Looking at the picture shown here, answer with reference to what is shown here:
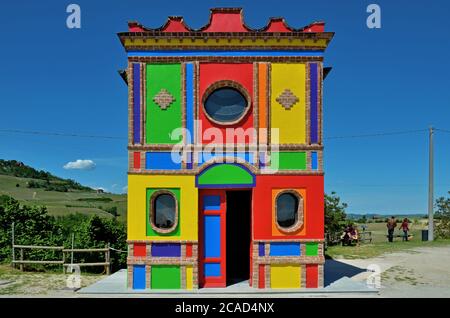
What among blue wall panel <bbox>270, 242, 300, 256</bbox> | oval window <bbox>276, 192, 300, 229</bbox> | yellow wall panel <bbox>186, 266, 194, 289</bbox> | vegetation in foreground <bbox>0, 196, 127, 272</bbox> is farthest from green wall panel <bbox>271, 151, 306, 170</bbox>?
vegetation in foreground <bbox>0, 196, 127, 272</bbox>

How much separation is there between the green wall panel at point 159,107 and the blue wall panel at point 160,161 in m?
0.35

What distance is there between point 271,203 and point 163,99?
13.7ft

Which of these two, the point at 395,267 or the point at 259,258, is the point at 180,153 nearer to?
the point at 259,258

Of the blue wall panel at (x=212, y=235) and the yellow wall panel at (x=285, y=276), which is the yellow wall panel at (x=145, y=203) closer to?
the blue wall panel at (x=212, y=235)

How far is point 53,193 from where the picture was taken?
66.9 m

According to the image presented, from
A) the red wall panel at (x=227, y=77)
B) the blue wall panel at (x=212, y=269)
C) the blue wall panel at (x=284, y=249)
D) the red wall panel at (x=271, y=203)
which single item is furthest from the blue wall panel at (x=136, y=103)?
the blue wall panel at (x=284, y=249)

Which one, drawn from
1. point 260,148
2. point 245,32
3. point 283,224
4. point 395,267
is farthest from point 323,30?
point 395,267

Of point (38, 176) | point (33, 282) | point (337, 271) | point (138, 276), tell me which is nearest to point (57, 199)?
point (38, 176)

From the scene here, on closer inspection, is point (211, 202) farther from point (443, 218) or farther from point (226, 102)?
point (443, 218)

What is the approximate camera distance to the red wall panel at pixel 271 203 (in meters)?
11.7

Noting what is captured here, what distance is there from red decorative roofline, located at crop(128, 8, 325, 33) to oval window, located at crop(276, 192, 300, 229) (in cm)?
463

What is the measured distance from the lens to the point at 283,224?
11883 mm

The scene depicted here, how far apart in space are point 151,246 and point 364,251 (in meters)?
14.0

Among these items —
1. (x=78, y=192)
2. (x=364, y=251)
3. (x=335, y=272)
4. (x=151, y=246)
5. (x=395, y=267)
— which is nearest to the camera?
(x=151, y=246)
